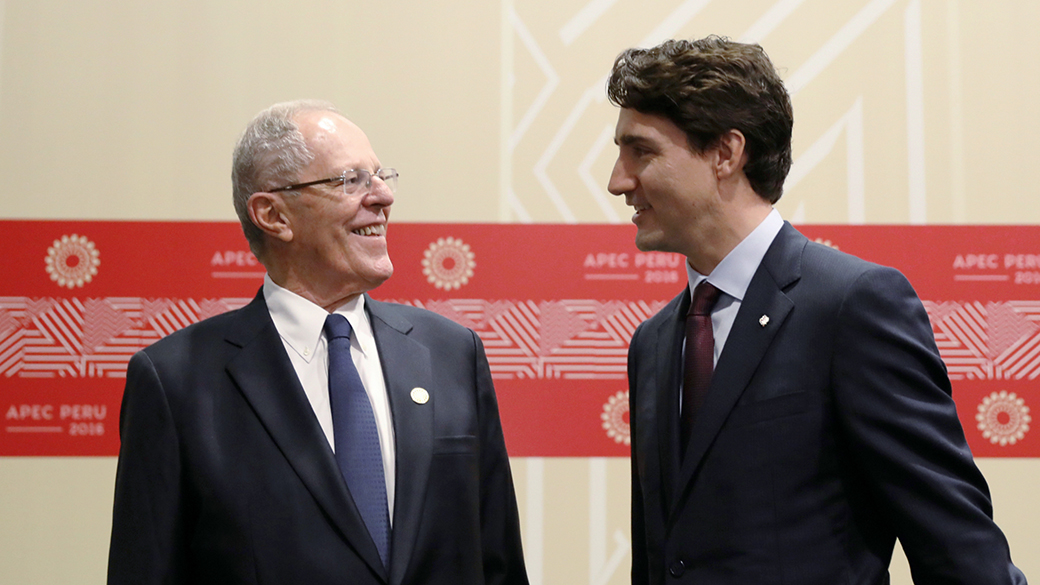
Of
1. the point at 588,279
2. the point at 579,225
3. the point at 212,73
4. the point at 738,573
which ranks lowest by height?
the point at 738,573

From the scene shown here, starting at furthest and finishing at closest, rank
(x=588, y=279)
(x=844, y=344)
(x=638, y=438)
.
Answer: (x=588, y=279) → (x=638, y=438) → (x=844, y=344)

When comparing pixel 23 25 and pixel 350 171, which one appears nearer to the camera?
pixel 350 171

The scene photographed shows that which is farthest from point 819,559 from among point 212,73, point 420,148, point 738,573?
point 212,73

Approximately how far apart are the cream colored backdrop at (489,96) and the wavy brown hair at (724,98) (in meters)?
1.01

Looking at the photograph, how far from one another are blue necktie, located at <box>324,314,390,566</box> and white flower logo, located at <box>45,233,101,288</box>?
4.58 feet

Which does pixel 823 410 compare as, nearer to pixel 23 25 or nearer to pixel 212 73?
pixel 212 73

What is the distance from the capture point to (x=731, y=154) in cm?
158

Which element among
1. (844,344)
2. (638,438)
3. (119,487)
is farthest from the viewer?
(638,438)

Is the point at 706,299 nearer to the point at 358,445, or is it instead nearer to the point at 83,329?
the point at 358,445

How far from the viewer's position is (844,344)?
1.36 metres

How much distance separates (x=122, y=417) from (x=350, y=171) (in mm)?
646

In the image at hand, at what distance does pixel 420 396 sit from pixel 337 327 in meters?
0.22

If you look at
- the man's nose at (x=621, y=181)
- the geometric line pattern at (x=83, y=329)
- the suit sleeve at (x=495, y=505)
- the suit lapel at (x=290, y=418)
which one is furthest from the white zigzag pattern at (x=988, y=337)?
the geometric line pattern at (x=83, y=329)

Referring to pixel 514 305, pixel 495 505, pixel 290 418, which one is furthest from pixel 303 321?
pixel 514 305
